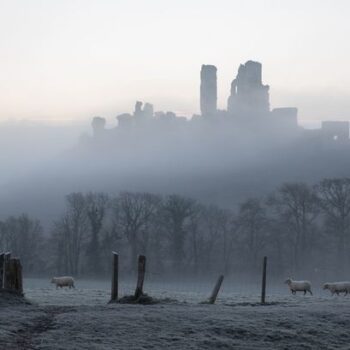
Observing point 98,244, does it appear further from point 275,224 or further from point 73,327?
point 73,327

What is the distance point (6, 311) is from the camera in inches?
818

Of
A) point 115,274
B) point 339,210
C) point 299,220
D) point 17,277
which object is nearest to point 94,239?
point 299,220

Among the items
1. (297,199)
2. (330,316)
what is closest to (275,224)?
(297,199)

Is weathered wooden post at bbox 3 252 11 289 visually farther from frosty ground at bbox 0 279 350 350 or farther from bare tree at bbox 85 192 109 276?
bare tree at bbox 85 192 109 276

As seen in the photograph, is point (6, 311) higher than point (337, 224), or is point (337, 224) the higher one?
point (337, 224)

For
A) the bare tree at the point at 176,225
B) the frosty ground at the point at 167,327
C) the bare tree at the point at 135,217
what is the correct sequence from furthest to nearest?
the bare tree at the point at 135,217, the bare tree at the point at 176,225, the frosty ground at the point at 167,327

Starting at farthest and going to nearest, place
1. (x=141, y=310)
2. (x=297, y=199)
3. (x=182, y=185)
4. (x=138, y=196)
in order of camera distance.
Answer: (x=182, y=185) < (x=138, y=196) < (x=297, y=199) < (x=141, y=310)

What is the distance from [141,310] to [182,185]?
574 feet

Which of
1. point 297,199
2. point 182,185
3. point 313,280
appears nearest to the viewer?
point 313,280

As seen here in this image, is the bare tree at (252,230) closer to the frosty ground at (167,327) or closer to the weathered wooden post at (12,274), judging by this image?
the weathered wooden post at (12,274)

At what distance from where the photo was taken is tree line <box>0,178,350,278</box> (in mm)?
88750

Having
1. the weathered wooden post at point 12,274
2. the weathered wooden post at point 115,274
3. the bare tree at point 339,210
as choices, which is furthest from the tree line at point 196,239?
the weathered wooden post at point 12,274

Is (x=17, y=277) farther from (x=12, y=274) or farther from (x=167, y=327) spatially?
(x=167, y=327)

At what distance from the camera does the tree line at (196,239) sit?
88750 millimetres
